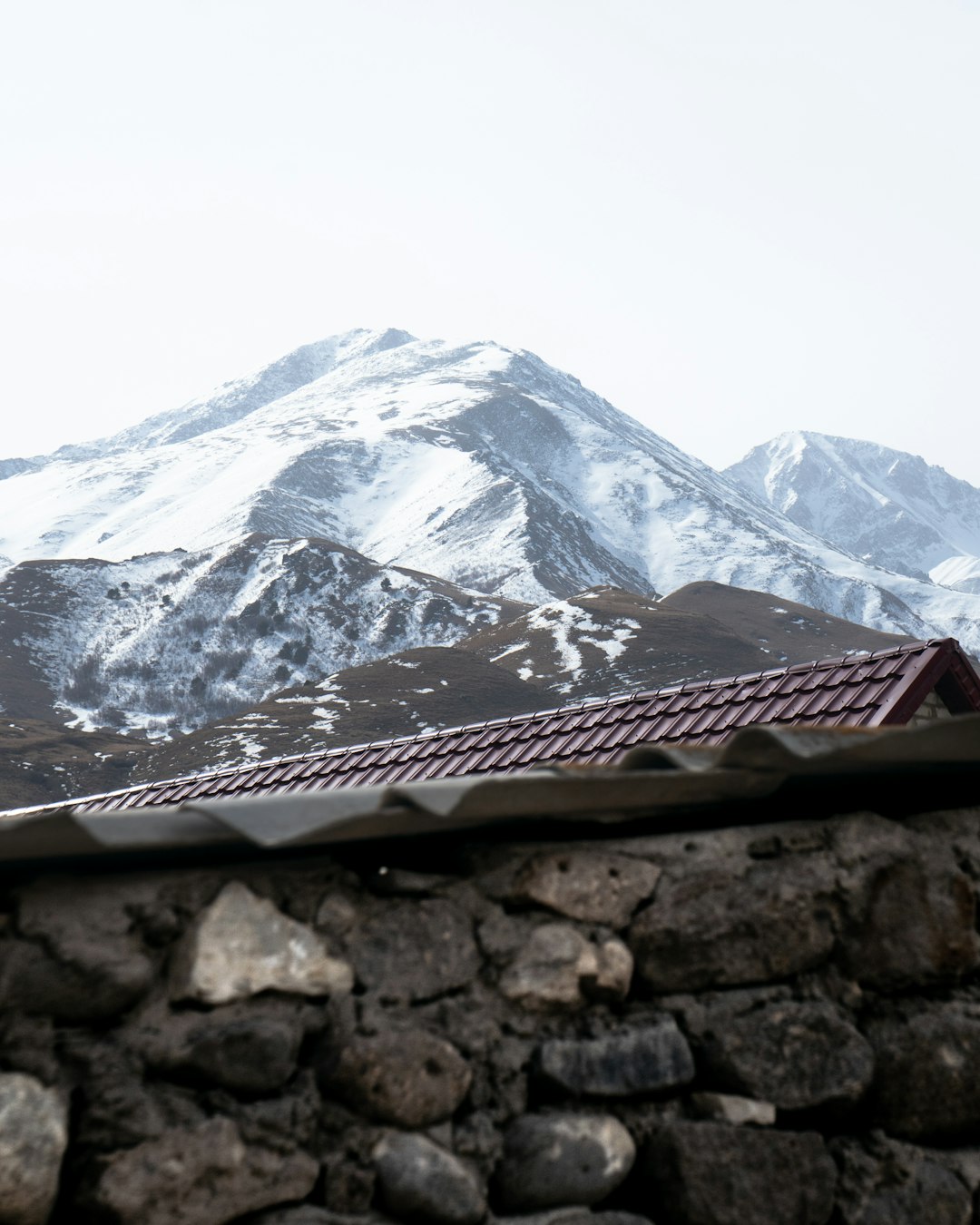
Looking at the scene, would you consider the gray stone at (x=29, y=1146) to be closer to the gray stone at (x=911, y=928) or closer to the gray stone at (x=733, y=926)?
the gray stone at (x=733, y=926)

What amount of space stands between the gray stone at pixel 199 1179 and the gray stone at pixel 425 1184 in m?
0.11

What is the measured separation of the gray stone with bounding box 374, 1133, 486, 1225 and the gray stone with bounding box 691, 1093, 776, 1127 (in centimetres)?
40

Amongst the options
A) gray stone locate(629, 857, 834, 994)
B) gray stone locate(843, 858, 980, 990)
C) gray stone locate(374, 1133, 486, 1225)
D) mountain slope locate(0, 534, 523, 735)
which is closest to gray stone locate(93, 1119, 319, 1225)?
gray stone locate(374, 1133, 486, 1225)

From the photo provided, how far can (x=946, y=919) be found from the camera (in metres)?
2.34

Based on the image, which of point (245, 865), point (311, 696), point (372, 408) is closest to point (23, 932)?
point (245, 865)

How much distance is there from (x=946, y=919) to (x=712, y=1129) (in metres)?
0.62

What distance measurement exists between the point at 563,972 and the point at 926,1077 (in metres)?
0.69

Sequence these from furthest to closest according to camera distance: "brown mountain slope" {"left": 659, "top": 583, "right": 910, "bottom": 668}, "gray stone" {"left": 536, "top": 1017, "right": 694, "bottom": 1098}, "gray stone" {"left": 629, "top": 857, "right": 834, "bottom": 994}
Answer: "brown mountain slope" {"left": 659, "top": 583, "right": 910, "bottom": 668}, "gray stone" {"left": 629, "top": 857, "right": 834, "bottom": 994}, "gray stone" {"left": 536, "top": 1017, "right": 694, "bottom": 1098}

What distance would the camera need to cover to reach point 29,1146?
1.72 m

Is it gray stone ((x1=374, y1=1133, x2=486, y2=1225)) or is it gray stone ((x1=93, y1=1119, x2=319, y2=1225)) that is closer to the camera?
gray stone ((x1=93, y1=1119, x2=319, y2=1225))

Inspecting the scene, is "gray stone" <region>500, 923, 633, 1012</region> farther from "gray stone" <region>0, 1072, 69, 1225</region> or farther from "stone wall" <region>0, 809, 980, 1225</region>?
"gray stone" <region>0, 1072, 69, 1225</region>

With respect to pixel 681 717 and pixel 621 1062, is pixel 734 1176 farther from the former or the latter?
pixel 681 717

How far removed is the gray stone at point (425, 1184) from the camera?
6.21 feet

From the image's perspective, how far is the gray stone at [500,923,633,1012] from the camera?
2.09 metres
